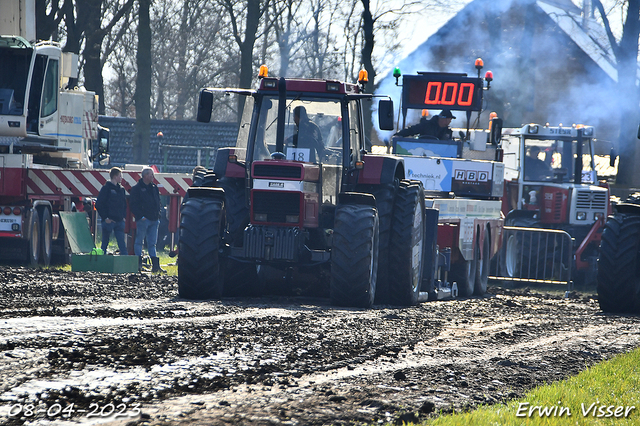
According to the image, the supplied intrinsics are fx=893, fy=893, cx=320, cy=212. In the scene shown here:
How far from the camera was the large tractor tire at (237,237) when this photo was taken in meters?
10.4

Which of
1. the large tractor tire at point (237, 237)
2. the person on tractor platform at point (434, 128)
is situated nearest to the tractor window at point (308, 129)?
the large tractor tire at point (237, 237)

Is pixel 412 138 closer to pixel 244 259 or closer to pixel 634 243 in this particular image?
pixel 634 243

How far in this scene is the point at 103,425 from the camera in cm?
420

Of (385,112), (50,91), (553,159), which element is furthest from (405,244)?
(553,159)

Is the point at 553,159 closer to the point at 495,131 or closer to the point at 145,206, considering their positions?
the point at 495,131

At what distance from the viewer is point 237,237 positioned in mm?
10383

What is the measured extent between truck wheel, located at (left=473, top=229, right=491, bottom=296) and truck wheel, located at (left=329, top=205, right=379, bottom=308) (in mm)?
5471

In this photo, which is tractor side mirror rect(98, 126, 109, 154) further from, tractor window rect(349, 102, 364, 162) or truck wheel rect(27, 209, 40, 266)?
tractor window rect(349, 102, 364, 162)

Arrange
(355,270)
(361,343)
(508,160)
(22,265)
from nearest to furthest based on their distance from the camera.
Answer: (361,343) < (355,270) < (22,265) < (508,160)

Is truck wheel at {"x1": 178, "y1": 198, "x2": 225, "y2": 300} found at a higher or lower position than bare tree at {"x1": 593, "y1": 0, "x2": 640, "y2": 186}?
lower

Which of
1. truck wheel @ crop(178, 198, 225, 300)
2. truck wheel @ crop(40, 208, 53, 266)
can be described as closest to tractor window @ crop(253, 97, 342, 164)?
truck wheel @ crop(178, 198, 225, 300)

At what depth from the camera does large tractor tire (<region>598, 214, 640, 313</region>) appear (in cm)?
1148

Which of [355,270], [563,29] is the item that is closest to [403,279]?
[355,270]

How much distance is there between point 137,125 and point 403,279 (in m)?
17.4
